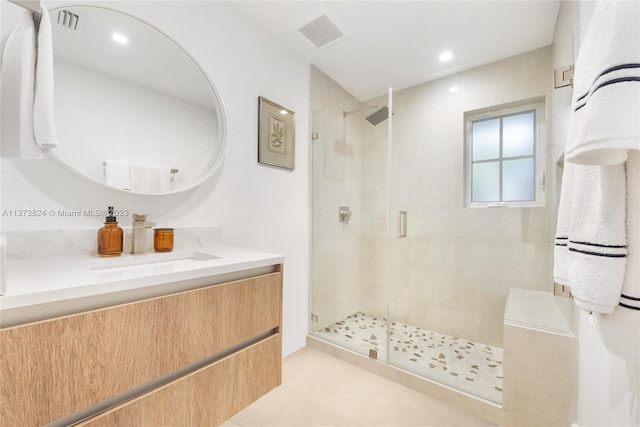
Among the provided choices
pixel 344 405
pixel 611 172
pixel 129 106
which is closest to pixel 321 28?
pixel 129 106

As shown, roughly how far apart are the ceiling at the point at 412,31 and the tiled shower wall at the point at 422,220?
139 mm

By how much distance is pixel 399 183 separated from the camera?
225cm

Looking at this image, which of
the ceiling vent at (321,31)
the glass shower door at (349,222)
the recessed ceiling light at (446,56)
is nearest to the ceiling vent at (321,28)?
the ceiling vent at (321,31)

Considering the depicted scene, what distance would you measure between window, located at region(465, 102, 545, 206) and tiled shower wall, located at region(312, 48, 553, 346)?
8 centimetres

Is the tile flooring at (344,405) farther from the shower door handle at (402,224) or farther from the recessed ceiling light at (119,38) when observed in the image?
the recessed ceiling light at (119,38)

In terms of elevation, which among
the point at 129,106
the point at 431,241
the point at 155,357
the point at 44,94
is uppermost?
the point at 129,106

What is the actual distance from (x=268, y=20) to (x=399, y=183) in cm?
153

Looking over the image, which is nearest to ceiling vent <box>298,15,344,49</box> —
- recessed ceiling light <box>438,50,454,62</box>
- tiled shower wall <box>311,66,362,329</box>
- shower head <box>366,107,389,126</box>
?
tiled shower wall <box>311,66,362,329</box>

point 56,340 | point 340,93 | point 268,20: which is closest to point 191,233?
point 56,340

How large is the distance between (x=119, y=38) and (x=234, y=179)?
2.60 ft

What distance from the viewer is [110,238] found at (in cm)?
100

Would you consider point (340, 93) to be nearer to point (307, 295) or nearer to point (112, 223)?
point (307, 295)

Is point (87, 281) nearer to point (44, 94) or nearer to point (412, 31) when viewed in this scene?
point (44, 94)

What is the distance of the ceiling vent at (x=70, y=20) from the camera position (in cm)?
99
